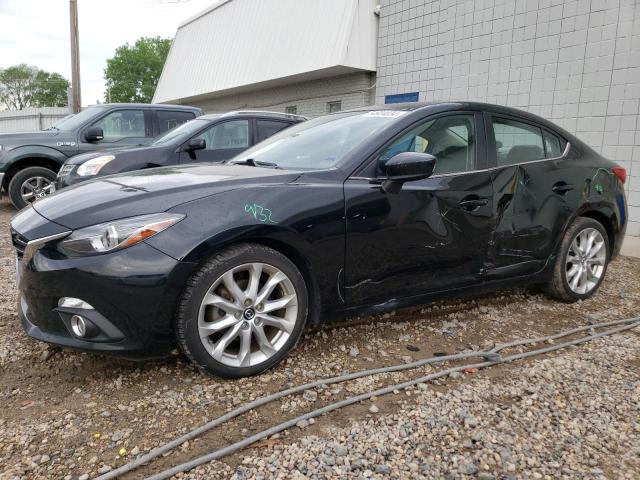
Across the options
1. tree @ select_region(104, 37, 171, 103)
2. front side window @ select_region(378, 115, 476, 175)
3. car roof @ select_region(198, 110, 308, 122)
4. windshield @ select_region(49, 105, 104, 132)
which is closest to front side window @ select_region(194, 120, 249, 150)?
car roof @ select_region(198, 110, 308, 122)

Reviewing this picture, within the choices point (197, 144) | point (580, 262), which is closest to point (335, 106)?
point (197, 144)

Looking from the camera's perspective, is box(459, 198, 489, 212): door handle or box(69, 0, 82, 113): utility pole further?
box(69, 0, 82, 113): utility pole

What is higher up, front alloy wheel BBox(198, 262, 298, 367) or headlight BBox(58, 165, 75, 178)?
headlight BBox(58, 165, 75, 178)

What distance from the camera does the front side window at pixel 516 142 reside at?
3.57 meters

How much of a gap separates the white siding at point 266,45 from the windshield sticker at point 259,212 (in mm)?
9067

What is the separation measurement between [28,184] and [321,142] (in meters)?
6.32

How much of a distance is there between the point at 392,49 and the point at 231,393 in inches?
382

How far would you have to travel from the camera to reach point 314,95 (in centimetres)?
1317

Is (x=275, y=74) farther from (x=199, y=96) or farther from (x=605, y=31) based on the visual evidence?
(x=605, y=31)

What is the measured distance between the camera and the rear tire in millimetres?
3996

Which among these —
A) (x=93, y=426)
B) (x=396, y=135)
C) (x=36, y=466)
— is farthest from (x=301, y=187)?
(x=36, y=466)

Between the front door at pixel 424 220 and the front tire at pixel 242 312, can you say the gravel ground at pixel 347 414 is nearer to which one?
the front tire at pixel 242 312

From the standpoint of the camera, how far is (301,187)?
2.75 metres

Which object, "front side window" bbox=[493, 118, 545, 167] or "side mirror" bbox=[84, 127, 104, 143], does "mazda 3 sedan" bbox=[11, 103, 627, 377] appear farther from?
"side mirror" bbox=[84, 127, 104, 143]
